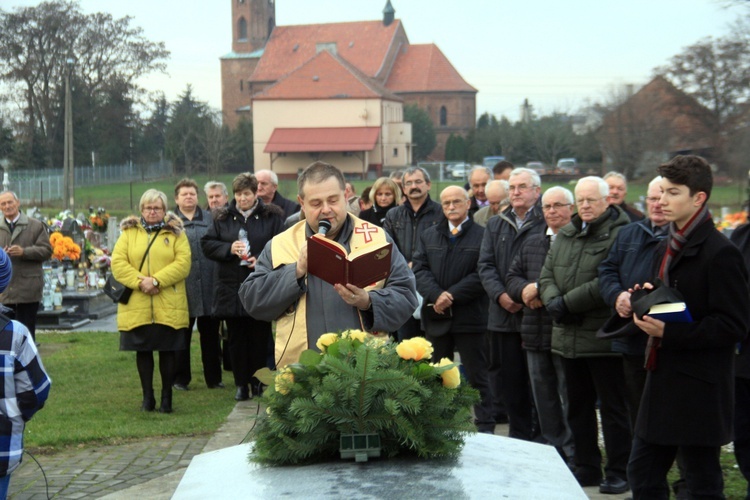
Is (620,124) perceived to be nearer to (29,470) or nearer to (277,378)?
(29,470)

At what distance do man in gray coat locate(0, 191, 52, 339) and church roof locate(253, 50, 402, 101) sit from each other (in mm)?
79347

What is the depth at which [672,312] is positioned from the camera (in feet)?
15.8

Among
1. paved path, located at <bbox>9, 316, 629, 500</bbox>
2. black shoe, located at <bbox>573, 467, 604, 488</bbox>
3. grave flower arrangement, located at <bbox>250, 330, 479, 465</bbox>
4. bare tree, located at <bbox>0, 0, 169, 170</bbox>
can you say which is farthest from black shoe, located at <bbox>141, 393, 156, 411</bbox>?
bare tree, located at <bbox>0, 0, 169, 170</bbox>

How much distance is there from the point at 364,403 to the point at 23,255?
9046 millimetres

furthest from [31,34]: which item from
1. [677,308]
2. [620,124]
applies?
[677,308]

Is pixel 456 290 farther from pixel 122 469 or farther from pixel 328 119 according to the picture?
pixel 328 119

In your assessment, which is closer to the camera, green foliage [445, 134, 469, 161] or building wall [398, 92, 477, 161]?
green foliage [445, 134, 469, 161]

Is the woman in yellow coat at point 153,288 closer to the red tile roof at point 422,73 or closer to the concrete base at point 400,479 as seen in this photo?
the concrete base at point 400,479

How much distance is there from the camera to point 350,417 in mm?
3182

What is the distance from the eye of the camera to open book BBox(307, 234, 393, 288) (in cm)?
404

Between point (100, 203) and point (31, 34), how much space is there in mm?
12596

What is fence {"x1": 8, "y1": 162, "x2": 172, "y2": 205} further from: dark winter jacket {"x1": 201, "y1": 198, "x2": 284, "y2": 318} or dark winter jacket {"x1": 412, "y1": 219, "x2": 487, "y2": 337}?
dark winter jacket {"x1": 412, "y1": 219, "x2": 487, "y2": 337}

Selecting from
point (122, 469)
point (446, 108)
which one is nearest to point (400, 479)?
point (122, 469)

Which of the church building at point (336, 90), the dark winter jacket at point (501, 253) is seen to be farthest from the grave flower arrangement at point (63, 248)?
the church building at point (336, 90)
